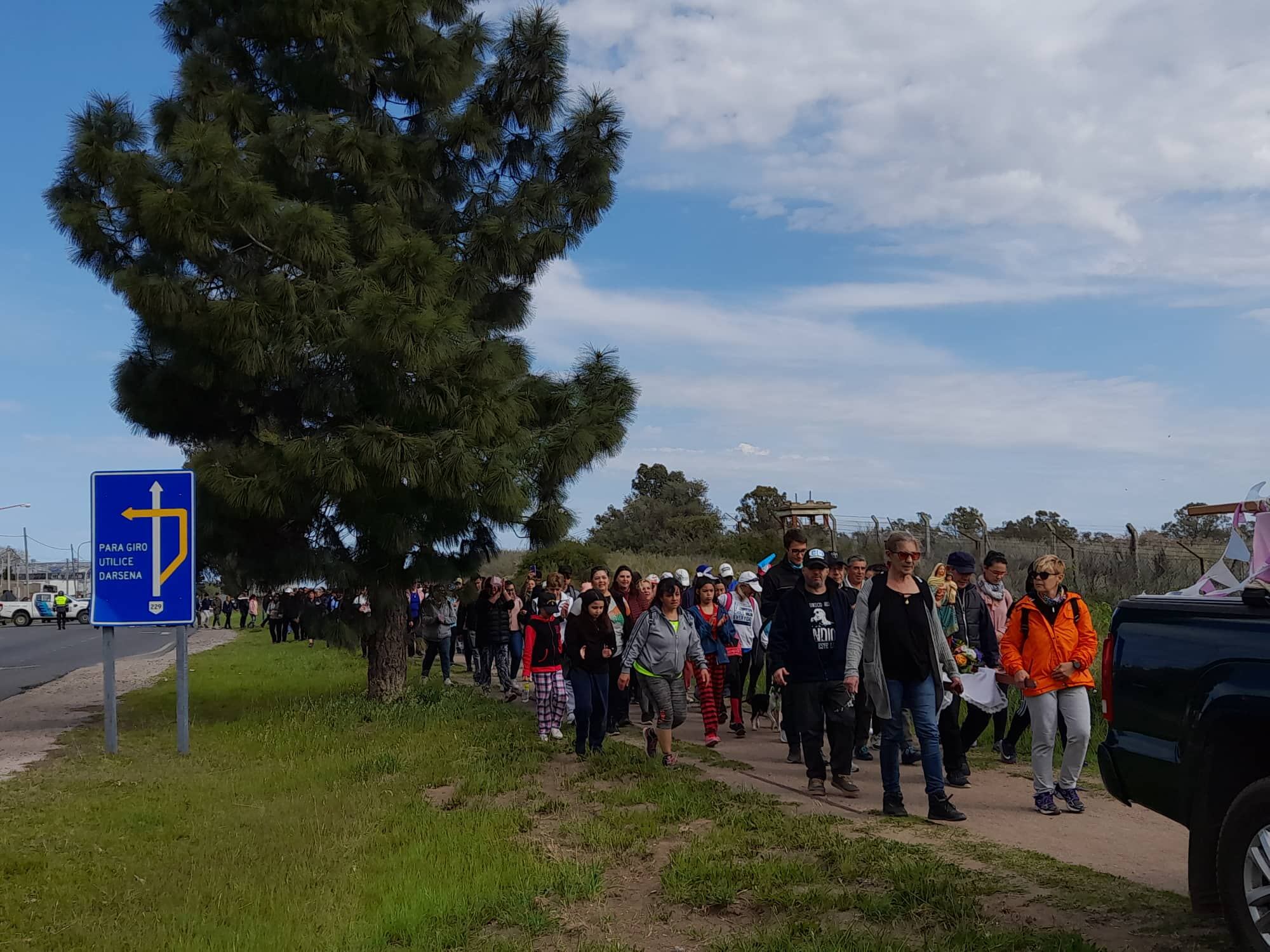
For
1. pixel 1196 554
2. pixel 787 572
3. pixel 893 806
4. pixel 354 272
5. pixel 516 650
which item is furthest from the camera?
pixel 516 650

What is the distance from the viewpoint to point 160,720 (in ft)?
50.1

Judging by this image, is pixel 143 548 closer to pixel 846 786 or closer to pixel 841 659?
pixel 841 659

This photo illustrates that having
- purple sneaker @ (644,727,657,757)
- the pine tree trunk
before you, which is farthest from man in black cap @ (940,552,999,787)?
the pine tree trunk

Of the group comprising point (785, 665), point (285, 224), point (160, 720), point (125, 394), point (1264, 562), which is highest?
point (285, 224)

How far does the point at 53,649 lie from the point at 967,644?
31.6 m

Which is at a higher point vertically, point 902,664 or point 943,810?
point 902,664

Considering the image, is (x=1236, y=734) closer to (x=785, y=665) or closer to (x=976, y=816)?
(x=976, y=816)

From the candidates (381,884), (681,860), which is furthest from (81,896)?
(681,860)

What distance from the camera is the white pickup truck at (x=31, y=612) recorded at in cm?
6047

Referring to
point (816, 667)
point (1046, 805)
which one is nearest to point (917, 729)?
point (1046, 805)

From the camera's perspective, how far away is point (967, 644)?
10.1 meters

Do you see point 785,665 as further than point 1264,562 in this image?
Yes

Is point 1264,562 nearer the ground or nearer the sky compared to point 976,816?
nearer the sky

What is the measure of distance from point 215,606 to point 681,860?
183ft
